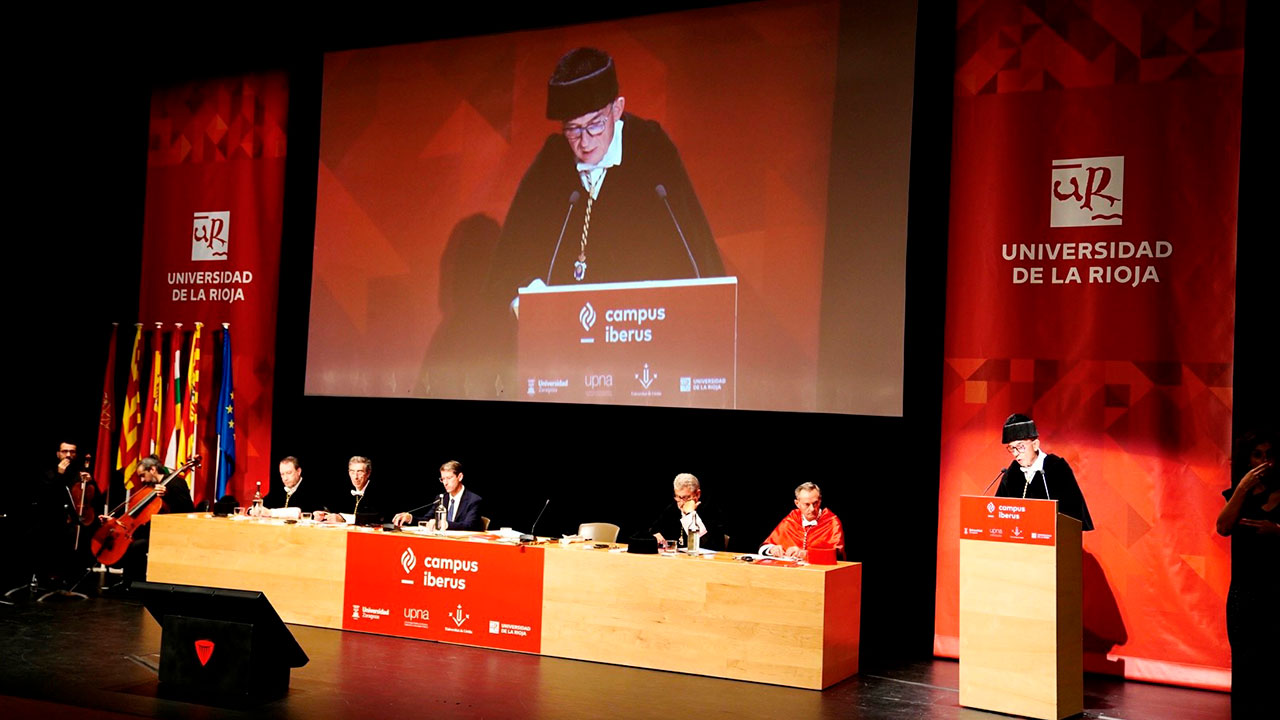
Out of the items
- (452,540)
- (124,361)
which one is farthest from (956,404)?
(124,361)

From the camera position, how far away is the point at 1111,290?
6609 millimetres

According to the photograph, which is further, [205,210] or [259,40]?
[205,210]

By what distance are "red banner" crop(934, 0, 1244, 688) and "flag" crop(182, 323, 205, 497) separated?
5.91 metres

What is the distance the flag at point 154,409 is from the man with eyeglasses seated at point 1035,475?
6.71 m

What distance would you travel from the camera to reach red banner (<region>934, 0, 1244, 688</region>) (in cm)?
636

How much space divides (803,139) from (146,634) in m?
4.95

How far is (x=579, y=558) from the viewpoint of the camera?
6.34 m

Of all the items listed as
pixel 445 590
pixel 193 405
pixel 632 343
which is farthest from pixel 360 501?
pixel 193 405

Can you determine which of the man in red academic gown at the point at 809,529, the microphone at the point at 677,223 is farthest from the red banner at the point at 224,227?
the man in red academic gown at the point at 809,529

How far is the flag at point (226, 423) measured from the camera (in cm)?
911

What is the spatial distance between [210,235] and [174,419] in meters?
1.57

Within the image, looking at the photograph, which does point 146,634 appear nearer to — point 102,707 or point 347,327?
point 102,707

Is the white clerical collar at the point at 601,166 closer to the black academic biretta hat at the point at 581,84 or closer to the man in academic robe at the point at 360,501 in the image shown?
the black academic biretta hat at the point at 581,84

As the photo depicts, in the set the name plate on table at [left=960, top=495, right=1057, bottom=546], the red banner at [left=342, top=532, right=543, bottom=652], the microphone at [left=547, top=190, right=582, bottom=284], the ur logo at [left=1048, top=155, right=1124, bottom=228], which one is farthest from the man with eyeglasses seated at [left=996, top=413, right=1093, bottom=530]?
the microphone at [left=547, top=190, right=582, bottom=284]
